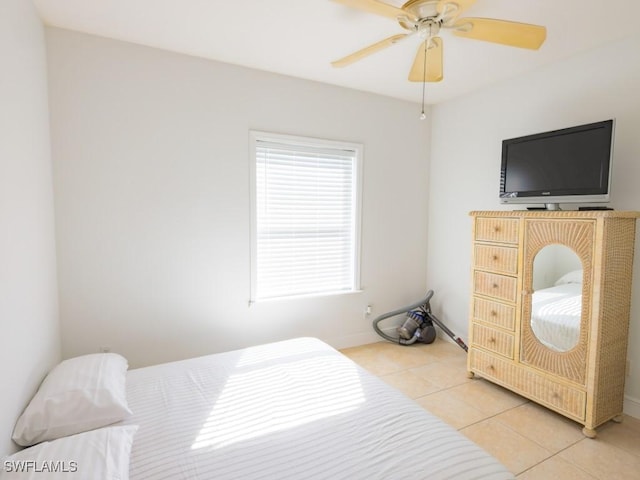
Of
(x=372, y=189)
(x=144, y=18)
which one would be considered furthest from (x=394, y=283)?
(x=144, y=18)

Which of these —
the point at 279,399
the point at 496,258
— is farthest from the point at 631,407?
the point at 279,399

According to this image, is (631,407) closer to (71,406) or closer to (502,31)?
(502,31)

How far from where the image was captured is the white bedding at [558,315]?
2.28 m

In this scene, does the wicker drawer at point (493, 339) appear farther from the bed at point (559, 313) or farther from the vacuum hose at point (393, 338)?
the vacuum hose at point (393, 338)

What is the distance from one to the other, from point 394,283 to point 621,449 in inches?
85.5

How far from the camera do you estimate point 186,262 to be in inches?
110

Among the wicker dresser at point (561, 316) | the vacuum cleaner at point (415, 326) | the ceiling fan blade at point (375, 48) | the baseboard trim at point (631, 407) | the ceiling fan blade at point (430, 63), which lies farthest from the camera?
the vacuum cleaner at point (415, 326)

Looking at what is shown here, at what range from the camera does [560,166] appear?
2.47 meters

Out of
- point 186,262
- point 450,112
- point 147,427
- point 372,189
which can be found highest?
point 450,112

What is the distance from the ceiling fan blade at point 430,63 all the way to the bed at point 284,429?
1.92 metres

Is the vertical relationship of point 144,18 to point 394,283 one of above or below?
above

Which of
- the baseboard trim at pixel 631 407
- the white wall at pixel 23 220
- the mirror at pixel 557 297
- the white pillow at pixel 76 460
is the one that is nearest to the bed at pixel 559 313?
the mirror at pixel 557 297

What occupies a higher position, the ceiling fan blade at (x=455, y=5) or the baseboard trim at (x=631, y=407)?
the ceiling fan blade at (x=455, y=5)

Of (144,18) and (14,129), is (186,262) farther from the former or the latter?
(144,18)
